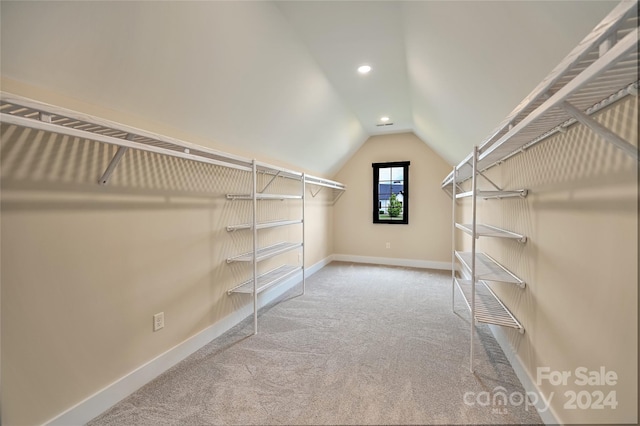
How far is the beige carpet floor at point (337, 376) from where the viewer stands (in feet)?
5.00

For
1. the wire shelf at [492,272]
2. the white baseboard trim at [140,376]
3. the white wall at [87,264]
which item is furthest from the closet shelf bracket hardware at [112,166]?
the wire shelf at [492,272]

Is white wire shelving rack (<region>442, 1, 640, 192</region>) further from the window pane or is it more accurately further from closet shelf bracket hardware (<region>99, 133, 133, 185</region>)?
the window pane

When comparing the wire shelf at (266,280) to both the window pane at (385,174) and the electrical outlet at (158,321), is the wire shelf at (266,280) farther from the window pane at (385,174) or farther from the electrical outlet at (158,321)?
the window pane at (385,174)

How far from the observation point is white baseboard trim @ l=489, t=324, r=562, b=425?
Answer: 141 cm

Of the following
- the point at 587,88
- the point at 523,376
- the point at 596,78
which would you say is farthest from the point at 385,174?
the point at 596,78

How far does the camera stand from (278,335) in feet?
8.06

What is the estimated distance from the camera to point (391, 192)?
5293 millimetres

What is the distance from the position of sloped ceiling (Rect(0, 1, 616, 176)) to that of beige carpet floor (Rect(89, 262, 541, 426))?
1813 mm

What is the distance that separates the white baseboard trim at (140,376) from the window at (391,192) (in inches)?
132

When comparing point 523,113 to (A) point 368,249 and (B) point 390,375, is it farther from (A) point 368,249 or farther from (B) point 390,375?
(A) point 368,249

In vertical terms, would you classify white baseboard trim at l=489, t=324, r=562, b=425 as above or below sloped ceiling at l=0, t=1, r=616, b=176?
below

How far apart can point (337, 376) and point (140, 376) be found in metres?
1.31

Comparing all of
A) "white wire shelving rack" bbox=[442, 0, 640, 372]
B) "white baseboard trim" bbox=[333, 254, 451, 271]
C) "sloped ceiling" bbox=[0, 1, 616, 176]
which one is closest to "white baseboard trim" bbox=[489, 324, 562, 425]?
"white wire shelving rack" bbox=[442, 0, 640, 372]

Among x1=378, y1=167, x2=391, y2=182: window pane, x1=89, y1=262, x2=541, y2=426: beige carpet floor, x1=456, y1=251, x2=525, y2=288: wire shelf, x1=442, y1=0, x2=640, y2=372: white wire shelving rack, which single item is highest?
x1=378, y1=167, x2=391, y2=182: window pane
